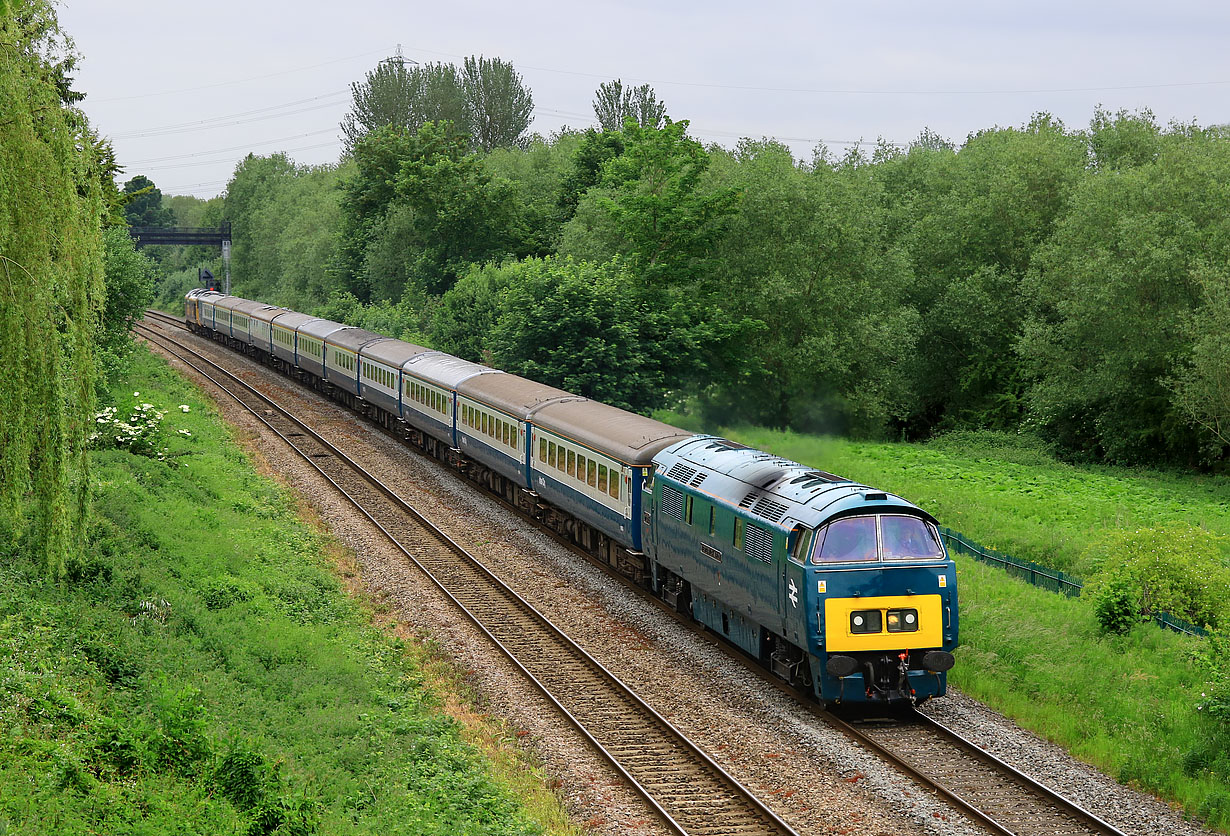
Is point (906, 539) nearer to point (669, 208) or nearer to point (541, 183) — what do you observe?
point (669, 208)

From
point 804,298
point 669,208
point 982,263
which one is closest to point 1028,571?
point 804,298

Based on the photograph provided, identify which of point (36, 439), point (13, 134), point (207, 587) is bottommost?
point (207, 587)

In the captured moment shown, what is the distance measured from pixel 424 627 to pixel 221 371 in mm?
40376

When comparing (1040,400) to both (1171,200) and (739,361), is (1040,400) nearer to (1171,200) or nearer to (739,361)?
(1171,200)

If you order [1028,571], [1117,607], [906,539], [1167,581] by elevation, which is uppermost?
[906,539]

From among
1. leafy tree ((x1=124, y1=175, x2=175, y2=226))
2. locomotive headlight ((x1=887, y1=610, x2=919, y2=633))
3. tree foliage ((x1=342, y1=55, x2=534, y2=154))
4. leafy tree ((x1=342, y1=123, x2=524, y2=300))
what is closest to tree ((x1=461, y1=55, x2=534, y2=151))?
tree foliage ((x1=342, y1=55, x2=534, y2=154))

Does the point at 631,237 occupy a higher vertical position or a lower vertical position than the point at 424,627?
higher

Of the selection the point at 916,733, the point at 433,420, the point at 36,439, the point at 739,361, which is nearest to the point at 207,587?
the point at 36,439

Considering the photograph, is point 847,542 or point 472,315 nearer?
point 847,542

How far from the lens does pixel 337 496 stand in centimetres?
3156

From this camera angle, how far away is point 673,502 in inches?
816

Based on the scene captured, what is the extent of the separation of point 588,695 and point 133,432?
18064 millimetres

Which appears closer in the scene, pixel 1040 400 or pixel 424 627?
pixel 424 627

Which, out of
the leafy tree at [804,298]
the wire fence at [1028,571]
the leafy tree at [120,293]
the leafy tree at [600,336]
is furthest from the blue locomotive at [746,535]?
the leafy tree at [804,298]
